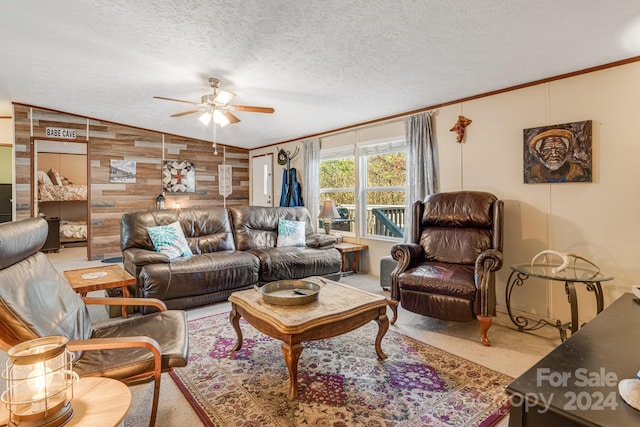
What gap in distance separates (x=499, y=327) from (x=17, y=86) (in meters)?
6.75

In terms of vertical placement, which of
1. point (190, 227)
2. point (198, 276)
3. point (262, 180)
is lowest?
point (198, 276)

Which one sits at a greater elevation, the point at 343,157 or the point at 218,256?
the point at 343,157

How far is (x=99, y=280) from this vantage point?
284 centimetres

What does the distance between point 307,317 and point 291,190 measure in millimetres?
4468

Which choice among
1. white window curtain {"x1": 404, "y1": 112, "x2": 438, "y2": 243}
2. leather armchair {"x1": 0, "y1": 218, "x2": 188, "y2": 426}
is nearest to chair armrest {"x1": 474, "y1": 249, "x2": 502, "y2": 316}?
white window curtain {"x1": 404, "y1": 112, "x2": 438, "y2": 243}

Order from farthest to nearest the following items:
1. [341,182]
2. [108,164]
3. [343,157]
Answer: [108,164] → [341,182] → [343,157]

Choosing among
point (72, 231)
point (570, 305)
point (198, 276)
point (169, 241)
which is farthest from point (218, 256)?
point (72, 231)

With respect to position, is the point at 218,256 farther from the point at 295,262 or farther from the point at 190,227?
the point at 295,262

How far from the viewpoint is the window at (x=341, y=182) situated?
5391mm

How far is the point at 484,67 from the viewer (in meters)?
3.01

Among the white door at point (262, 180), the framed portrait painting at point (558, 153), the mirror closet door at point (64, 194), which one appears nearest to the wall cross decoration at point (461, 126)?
the framed portrait painting at point (558, 153)

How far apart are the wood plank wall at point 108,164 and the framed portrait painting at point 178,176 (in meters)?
0.09

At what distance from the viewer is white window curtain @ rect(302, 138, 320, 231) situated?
5.84m

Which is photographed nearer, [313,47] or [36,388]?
[36,388]
